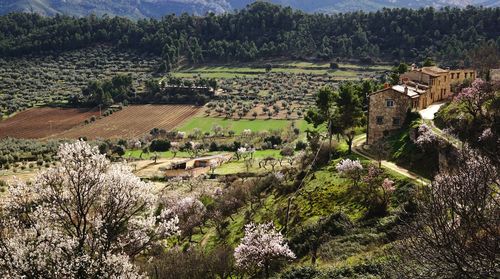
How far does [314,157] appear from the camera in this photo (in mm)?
65438

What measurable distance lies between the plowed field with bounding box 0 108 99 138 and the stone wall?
9441 cm

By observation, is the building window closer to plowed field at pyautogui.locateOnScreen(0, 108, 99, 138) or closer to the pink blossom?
the pink blossom

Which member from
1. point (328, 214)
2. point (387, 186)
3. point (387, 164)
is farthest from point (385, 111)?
point (328, 214)

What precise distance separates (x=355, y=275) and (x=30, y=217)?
59.4 feet

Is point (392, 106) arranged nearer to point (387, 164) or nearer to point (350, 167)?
point (387, 164)

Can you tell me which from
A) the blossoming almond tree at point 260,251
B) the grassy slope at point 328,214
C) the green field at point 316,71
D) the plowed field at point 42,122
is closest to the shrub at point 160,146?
the plowed field at point 42,122

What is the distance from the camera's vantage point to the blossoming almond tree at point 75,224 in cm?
2522

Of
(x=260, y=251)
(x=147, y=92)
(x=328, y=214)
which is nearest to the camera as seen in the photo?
(x=260, y=251)

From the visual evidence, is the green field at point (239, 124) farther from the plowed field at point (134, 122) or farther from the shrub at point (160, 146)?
the shrub at point (160, 146)

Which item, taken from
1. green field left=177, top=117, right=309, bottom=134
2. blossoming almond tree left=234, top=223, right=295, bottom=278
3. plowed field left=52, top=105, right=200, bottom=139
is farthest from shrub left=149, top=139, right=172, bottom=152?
blossoming almond tree left=234, top=223, right=295, bottom=278

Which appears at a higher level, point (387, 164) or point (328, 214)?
point (387, 164)

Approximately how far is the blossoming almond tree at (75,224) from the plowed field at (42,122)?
108 m

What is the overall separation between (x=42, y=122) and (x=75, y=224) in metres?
122

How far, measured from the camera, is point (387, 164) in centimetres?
5206
